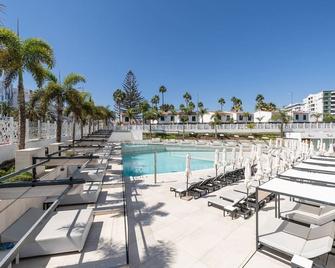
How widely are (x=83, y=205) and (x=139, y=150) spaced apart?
19.3 m

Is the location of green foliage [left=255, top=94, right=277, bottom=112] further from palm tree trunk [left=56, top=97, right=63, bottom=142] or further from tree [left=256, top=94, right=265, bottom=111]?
palm tree trunk [left=56, top=97, right=63, bottom=142]

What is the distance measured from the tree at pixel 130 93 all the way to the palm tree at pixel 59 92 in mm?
49631

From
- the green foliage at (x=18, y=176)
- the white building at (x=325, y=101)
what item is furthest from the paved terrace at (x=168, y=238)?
the white building at (x=325, y=101)

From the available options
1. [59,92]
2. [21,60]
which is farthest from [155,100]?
[21,60]

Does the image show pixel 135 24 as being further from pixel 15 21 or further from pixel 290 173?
pixel 290 173

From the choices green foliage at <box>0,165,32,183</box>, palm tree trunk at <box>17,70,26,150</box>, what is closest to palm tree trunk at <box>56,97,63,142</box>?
palm tree trunk at <box>17,70,26,150</box>

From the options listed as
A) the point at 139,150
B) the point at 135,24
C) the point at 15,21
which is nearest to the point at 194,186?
the point at 15,21

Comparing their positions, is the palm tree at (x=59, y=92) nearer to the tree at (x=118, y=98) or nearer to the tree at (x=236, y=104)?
the tree at (x=118, y=98)

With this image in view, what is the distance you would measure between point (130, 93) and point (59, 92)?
52788 mm

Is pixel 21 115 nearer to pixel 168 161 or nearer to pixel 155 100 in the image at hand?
pixel 168 161

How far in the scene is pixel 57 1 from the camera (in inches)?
462

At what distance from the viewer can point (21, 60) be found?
28.3ft

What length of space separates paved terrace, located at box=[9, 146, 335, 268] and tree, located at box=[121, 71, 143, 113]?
58410 millimetres

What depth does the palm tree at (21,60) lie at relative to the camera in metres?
8.00
